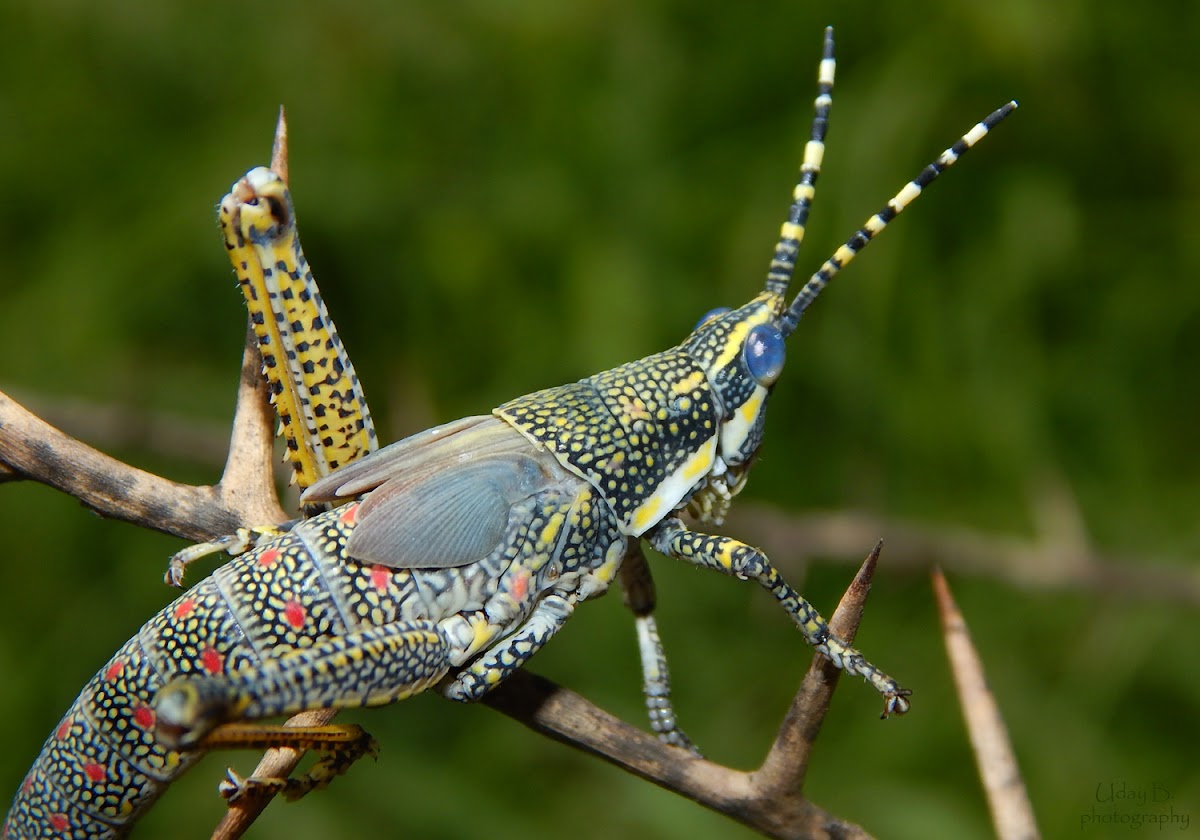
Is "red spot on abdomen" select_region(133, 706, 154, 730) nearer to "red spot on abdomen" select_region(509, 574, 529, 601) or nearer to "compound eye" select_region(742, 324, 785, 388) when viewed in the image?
"red spot on abdomen" select_region(509, 574, 529, 601)

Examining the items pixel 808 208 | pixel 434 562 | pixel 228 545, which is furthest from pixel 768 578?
pixel 228 545

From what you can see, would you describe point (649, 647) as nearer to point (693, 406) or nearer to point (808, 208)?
point (693, 406)

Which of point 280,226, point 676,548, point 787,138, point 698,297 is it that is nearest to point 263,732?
point 676,548

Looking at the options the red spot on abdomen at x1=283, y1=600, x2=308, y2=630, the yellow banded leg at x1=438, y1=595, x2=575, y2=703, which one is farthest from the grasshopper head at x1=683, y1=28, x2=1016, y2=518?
the red spot on abdomen at x1=283, y1=600, x2=308, y2=630

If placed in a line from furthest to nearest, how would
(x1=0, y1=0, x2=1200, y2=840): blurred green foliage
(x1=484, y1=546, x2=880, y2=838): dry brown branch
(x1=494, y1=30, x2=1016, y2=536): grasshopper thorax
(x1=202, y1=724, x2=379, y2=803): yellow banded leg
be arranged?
(x1=0, y1=0, x2=1200, y2=840): blurred green foliage, (x1=494, y1=30, x2=1016, y2=536): grasshopper thorax, (x1=202, y1=724, x2=379, y2=803): yellow banded leg, (x1=484, y1=546, x2=880, y2=838): dry brown branch

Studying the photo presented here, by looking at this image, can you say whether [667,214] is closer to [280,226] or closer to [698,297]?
[698,297]
